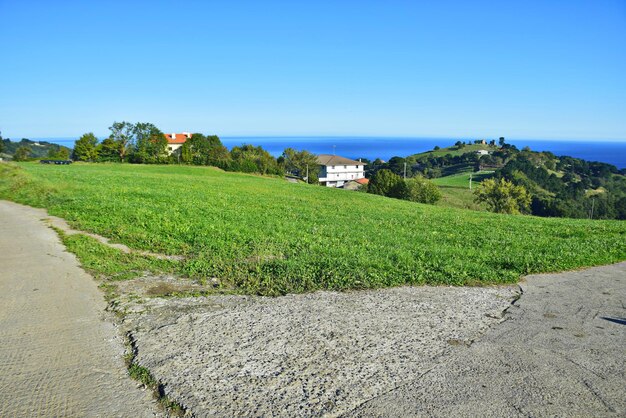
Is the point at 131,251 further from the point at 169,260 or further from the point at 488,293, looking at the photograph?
the point at 488,293

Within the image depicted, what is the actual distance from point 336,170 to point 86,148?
67.9 metres

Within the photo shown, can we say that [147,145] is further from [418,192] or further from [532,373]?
[532,373]

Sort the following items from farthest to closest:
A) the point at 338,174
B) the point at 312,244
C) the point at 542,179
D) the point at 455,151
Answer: the point at 455,151 → the point at 338,174 → the point at 542,179 → the point at 312,244

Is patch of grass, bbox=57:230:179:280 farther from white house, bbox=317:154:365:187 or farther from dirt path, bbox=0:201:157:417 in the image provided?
white house, bbox=317:154:365:187

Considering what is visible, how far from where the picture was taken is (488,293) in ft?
23.5

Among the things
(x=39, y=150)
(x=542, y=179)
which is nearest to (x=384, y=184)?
(x=542, y=179)

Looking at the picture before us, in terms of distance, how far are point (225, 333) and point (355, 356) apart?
64.2 inches

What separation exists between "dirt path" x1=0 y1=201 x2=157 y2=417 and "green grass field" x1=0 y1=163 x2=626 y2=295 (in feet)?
3.54

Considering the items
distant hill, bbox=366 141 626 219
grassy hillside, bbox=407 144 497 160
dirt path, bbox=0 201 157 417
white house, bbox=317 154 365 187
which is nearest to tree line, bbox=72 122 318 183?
distant hill, bbox=366 141 626 219

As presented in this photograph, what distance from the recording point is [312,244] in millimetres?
10328

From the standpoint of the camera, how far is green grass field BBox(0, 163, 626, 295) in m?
7.88

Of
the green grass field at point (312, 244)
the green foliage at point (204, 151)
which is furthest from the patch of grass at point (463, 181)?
the green grass field at point (312, 244)

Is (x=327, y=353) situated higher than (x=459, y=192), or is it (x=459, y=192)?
(x=327, y=353)

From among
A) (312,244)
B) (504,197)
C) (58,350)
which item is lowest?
(504,197)
